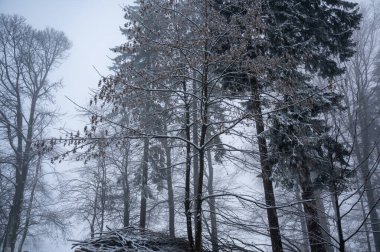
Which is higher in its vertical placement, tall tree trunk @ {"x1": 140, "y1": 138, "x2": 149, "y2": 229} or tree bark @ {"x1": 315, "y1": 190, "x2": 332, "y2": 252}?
tall tree trunk @ {"x1": 140, "y1": 138, "x2": 149, "y2": 229}

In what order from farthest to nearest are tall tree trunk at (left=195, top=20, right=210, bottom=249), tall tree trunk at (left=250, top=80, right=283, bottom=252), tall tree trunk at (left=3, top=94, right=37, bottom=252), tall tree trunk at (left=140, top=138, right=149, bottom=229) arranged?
tall tree trunk at (left=140, top=138, right=149, bottom=229) < tall tree trunk at (left=3, top=94, right=37, bottom=252) < tall tree trunk at (left=250, top=80, right=283, bottom=252) < tall tree trunk at (left=195, top=20, right=210, bottom=249)

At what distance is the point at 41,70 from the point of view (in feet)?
56.0

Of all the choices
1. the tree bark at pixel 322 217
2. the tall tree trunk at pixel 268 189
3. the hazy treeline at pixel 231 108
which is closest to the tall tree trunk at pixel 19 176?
the hazy treeline at pixel 231 108

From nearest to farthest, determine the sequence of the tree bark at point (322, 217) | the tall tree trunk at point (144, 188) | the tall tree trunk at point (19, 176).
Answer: the tree bark at point (322, 217)
the tall tree trunk at point (19, 176)
the tall tree trunk at point (144, 188)

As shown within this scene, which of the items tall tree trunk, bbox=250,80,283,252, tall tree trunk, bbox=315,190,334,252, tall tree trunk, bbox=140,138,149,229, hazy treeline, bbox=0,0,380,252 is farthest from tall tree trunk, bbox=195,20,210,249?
tall tree trunk, bbox=140,138,149,229

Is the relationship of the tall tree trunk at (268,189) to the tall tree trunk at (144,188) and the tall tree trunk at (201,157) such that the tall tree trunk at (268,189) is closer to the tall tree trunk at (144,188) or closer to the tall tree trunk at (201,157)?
the tall tree trunk at (201,157)

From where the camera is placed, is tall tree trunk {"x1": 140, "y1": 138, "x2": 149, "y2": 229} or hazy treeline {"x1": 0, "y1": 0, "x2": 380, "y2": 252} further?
tall tree trunk {"x1": 140, "y1": 138, "x2": 149, "y2": 229}

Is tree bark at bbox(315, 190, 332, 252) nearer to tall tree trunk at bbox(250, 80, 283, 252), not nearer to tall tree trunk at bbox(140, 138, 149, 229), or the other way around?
tall tree trunk at bbox(250, 80, 283, 252)

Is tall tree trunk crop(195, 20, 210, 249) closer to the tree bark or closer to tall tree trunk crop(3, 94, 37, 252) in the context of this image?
the tree bark

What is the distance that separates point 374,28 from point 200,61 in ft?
50.9

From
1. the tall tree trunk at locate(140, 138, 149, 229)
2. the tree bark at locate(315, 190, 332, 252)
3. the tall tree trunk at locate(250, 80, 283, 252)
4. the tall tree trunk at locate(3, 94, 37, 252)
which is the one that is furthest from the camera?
the tall tree trunk at locate(140, 138, 149, 229)

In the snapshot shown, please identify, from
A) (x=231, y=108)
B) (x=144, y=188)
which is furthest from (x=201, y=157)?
(x=144, y=188)

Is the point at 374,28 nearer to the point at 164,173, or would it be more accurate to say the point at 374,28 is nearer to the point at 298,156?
the point at 298,156

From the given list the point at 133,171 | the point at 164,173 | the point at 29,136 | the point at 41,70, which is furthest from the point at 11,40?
the point at 164,173
